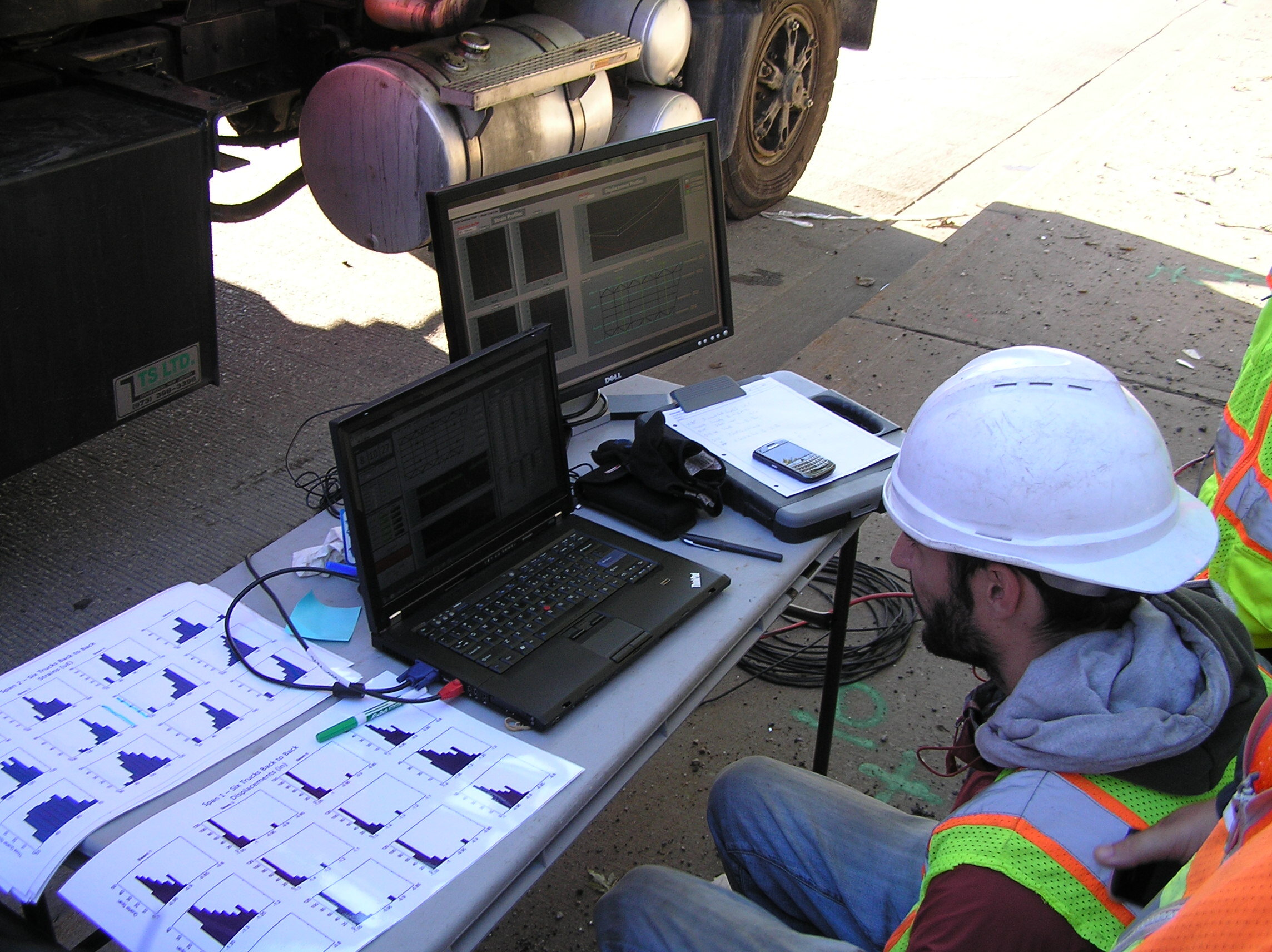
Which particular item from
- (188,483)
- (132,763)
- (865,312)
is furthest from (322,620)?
(865,312)

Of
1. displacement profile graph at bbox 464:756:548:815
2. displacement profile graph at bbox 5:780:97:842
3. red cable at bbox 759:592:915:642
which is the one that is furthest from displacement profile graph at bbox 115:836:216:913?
red cable at bbox 759:592:915:642

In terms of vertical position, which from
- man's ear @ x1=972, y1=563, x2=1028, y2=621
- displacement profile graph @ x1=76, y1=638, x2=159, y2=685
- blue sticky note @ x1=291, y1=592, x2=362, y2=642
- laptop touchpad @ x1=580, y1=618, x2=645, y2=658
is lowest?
laptop touchpad @ x1=580, y1=618, x2=645, y2=658

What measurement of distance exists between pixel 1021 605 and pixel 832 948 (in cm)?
53

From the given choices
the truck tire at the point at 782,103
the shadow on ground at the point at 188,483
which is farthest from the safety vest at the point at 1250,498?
the truck tire at the point at 782,103

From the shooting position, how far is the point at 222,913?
138 cm

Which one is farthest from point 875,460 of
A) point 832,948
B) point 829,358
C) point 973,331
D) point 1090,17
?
point 1090,17

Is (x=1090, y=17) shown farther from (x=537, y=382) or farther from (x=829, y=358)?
(x=537, y=382)

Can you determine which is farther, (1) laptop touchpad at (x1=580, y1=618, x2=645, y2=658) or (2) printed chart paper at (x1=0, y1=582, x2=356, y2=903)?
(1) laptop touchpad at (x1=580, y1=618, x2=645, y2=658)

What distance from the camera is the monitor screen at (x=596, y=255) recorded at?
2.18 meters

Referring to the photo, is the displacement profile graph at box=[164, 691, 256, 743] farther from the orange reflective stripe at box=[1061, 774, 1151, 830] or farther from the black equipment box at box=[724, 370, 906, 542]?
the orange reflective stripe at box=[1061, 774, 1151, 830]

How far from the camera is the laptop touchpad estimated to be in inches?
70.9

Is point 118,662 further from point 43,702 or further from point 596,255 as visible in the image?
point 596,255

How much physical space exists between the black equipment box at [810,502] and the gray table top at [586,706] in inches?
1.0

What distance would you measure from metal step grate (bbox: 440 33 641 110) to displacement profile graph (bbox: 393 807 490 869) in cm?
268
